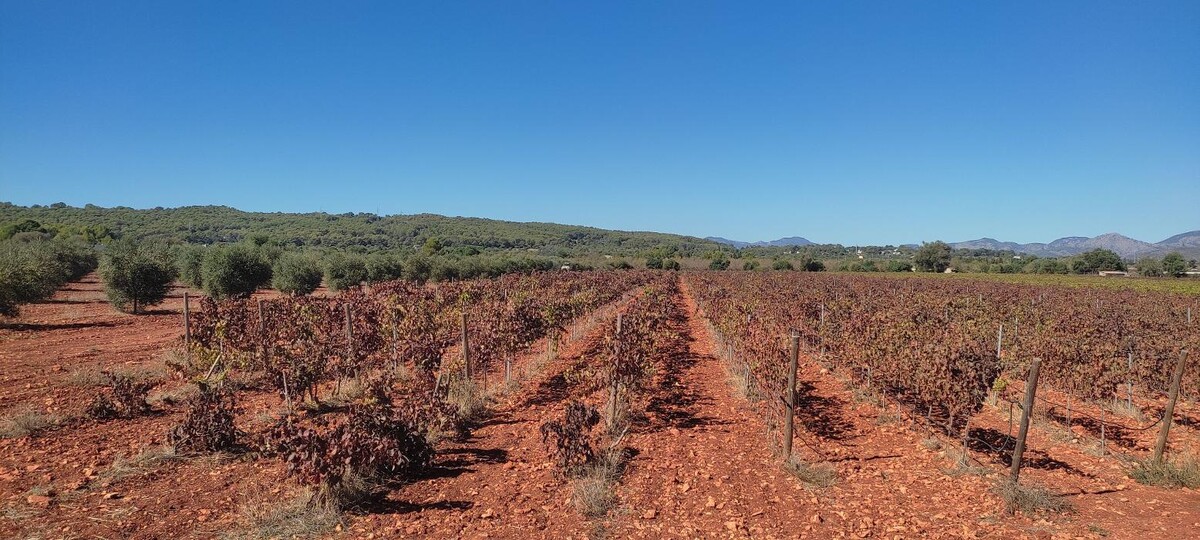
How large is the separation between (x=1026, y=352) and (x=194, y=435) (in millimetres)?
15647

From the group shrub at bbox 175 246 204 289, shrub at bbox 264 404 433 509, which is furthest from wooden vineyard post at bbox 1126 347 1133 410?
shrub at bbox 175 246 204 289

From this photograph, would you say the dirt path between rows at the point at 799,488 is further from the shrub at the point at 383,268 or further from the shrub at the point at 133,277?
the shrub at the point at 383,268

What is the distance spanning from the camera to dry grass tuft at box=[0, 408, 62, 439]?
23.4 feet

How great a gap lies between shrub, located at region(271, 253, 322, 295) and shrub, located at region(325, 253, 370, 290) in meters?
1.01

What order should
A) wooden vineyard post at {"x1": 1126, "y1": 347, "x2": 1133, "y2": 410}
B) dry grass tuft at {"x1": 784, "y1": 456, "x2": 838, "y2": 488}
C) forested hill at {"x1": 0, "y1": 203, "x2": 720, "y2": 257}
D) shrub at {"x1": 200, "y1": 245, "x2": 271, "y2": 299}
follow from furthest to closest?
1. forested hill at {"x1": 0, "y1": 203, "x2": 720, "y2": 257}
2. shrub at {"x1": 200, "y1": 245, "x2": 271, "y2": 299}
3. wooden vineyard post at {"x1": 1126, "y1": 347, "x2": 1133, "y2": 410}
4. dry grass tuft at {"x1": 784, "y1": 456, "x2": 838, "y2": 488}

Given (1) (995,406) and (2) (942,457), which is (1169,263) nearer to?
Result: (1) (995,406)

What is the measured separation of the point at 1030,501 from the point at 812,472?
2.23 meters

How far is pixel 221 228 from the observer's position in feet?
315

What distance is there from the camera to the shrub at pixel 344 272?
37188 mm

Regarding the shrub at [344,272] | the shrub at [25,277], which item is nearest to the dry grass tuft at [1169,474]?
the shrub at [25,277]

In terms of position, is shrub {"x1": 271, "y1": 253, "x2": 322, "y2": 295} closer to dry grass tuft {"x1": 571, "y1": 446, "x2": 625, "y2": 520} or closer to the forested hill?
dry grass tuft {"x1": 571, "y1": 446, "x2": 625, "y2": 520}

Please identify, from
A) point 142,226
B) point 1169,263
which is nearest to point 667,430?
point 1169,263

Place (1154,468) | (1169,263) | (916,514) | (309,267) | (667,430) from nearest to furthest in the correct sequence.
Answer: (916,514) < (1154,468) < (667,430) < (309,267) < (1169,263)

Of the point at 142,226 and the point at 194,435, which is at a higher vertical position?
the point at 142,226
